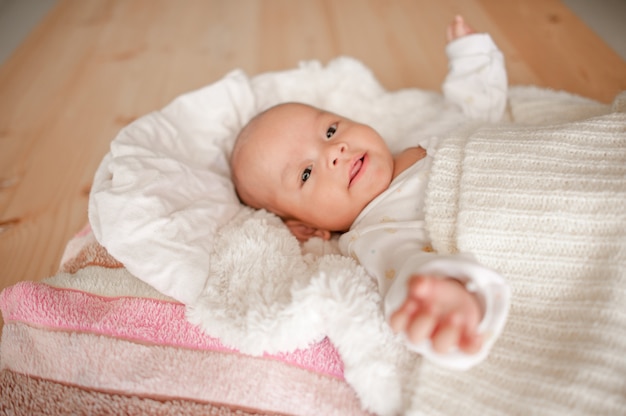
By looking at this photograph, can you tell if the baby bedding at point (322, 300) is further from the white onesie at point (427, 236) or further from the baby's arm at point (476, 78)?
the baby's arm at point (476, 78)

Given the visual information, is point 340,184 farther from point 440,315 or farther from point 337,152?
point 440,315

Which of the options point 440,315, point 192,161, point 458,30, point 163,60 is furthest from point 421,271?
point 163,60

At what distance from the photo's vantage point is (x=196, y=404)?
28.5 inches

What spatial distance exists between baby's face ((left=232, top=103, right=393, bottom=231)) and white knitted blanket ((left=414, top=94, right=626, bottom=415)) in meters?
0.14

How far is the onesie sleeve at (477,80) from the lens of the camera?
1.13 metres

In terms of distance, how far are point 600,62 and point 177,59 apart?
1272 millimetres

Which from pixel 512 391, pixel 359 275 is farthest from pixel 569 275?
pixel 359 275

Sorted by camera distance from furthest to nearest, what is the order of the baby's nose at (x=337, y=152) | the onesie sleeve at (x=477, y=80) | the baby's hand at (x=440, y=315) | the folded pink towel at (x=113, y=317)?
the onesie sleeve at (x=477, y=80), the baby's nose at (x=337, y=152), the folded pink towel at (x=113, y=317), the baby's hand at (x=440, y=315)

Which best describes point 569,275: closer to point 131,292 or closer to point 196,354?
point 196,354

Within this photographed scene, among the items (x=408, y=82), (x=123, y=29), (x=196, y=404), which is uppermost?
(x=123, y=29)

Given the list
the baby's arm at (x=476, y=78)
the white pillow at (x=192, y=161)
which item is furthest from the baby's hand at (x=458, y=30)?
the white pillow at (x=192, y=161)

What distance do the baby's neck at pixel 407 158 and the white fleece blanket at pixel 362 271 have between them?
0.33 feet

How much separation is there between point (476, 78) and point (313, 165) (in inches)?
19.1

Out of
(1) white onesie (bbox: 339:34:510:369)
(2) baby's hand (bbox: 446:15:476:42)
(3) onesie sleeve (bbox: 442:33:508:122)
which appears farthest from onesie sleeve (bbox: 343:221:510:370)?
(2) baby's hand (bbox: 446:15:476:42)
